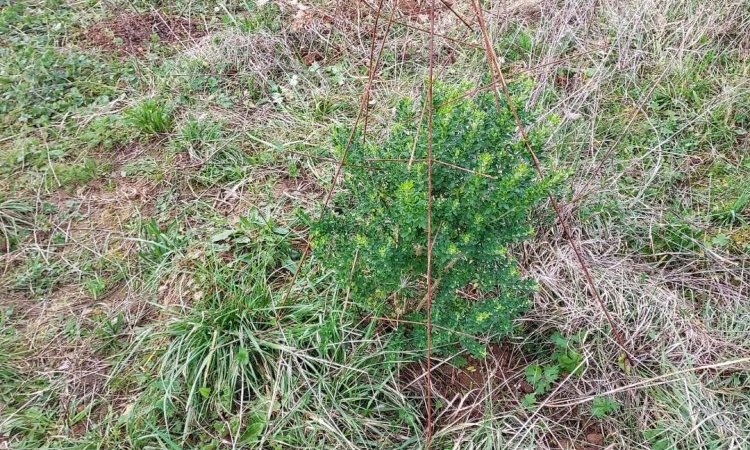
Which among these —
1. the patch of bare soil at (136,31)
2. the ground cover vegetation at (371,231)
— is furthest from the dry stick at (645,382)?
the patch of bare soil at (136,31)

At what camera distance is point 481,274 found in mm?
1893

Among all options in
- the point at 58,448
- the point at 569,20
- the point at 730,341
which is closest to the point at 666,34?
the point at 569,20

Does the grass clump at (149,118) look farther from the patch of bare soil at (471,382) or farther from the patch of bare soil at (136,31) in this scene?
the patch of bare soil at (471,382)

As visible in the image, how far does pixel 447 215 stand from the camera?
1.77 m

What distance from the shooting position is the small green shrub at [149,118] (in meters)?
3.00

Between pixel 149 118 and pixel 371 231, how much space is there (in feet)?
5.52

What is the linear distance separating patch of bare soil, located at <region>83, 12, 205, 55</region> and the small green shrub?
629mm

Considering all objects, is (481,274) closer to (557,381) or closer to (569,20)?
(557,381)

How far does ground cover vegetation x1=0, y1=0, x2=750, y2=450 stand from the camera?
6.39ft

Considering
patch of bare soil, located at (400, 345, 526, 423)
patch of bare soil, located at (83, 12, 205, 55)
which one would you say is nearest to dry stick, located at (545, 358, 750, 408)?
patch of bare soil, located at (400, 345, 526, 423)

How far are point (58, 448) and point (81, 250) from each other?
2.99 feet

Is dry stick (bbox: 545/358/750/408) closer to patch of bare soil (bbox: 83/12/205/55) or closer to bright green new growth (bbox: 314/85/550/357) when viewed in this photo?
bright green new growth (bbox: 314/85/550/357)

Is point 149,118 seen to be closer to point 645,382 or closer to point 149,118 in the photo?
point 149,118

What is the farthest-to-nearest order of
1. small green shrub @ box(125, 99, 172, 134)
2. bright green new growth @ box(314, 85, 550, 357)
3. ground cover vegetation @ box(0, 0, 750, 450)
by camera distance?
small green shrub @ box(125, 99, 172, 134) → ground cover vegetation @ box(0, 0, 750, 450) → bright green new growth @ box(314, 85, 550, 357)
